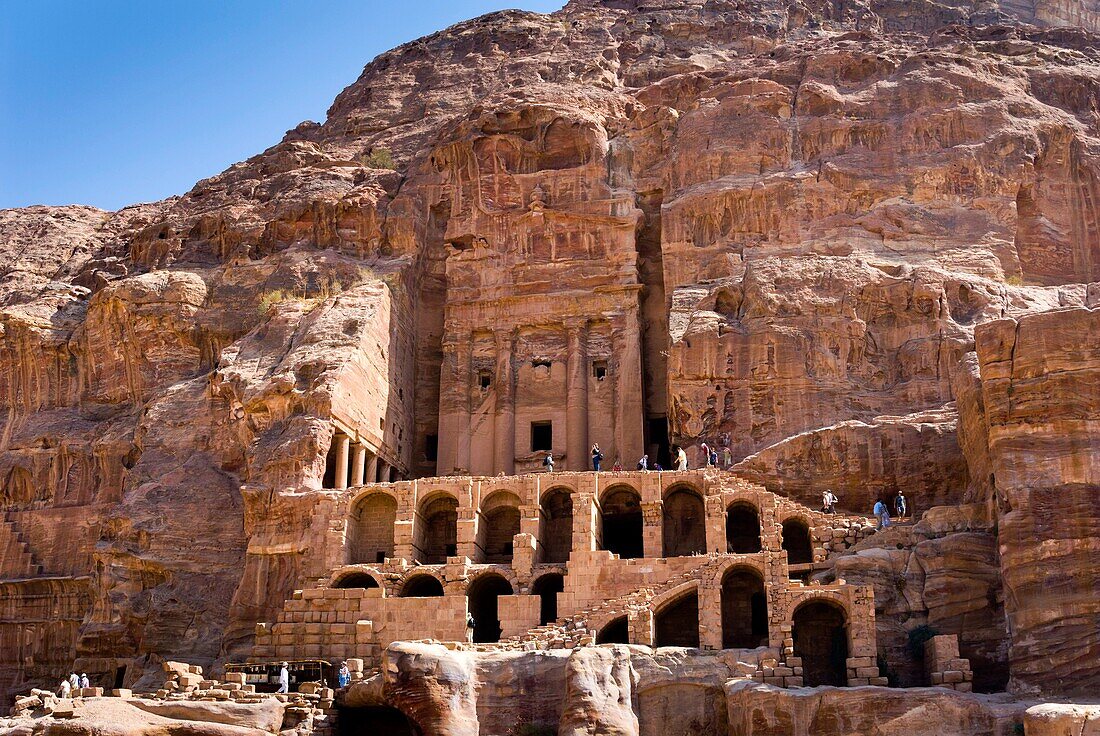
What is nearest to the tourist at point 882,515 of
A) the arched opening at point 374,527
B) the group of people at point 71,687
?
the arched opening at point 374,527

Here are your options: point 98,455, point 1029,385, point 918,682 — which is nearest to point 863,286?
point 1029,385

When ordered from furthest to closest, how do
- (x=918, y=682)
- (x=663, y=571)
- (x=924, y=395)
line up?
(x=924, y=395)
(x=663, y=571)
(x=918, y=682)

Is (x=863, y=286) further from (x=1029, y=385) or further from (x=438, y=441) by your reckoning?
(x=438, y=441)

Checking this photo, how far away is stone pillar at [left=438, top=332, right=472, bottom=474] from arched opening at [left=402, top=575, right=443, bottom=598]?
947cm

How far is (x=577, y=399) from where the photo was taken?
2249 inches

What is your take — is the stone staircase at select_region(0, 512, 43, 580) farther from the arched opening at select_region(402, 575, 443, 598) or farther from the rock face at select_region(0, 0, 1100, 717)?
the arched opening at select_region(402, 575, 443, 598)

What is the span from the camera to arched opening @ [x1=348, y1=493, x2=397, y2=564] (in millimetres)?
49125

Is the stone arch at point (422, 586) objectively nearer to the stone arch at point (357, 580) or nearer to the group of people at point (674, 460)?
the stone arch at point (357, 580)

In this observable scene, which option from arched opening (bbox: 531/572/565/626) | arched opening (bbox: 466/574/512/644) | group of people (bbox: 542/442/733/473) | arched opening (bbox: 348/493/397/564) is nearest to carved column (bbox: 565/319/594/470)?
group of people (bbox: 542/442/733/473)

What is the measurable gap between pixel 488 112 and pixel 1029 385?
3317cm

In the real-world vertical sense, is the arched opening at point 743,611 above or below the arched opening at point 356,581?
below

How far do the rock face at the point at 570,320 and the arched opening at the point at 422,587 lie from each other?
4.82ft

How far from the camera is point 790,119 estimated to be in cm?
6034

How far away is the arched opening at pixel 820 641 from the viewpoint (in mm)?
40438
